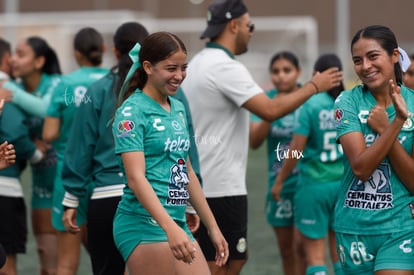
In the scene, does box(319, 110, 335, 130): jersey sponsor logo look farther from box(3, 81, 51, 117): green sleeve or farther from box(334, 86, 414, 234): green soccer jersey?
box(334, 86, 414, 234): green soccer jersey

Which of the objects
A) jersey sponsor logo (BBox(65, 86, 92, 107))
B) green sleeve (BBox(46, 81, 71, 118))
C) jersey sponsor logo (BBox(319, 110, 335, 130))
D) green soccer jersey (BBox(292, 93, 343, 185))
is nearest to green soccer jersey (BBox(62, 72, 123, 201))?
jersey sponsor logo (BBox(65, 86, 92, 107))

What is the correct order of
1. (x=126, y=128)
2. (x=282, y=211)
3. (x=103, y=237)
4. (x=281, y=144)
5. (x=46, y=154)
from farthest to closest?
(x=281, y=144) → (x=282, y=211) → (x=46, y=154) → (x=103, y=237) → (x=126, y=128)

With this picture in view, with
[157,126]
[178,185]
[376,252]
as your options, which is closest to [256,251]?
[376,252]

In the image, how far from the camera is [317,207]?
7871 mm

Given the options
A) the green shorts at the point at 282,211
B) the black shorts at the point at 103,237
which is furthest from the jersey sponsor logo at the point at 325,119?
the black shorts at the point at 103,237

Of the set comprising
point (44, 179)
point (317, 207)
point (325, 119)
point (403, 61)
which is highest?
point (403, 61)

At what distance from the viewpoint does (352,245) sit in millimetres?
5180

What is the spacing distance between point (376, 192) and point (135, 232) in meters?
1.23

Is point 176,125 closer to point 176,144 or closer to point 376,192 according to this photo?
point 176,144

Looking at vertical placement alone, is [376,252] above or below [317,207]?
above

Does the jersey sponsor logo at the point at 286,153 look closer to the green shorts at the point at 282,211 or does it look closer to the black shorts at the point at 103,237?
the green shorts at the point at 282,211

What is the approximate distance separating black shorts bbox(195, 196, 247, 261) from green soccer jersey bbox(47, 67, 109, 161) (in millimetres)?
1220

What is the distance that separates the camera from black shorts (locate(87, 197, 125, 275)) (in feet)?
19.6

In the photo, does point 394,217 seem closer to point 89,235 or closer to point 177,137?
point 177,137
